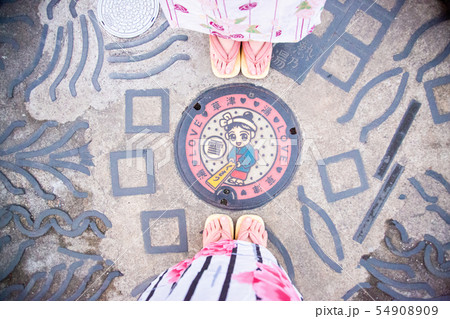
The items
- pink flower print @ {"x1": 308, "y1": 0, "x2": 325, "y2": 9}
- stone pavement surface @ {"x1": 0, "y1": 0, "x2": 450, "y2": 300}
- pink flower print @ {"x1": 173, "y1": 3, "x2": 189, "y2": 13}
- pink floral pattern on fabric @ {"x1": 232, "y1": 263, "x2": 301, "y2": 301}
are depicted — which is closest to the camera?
pink floral pattern on fabric @ {"x1": 232, "y1": 263, "x2": 301, "y2": 301}

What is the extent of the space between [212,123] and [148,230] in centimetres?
87

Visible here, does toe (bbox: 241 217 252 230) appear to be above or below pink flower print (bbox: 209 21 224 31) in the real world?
below

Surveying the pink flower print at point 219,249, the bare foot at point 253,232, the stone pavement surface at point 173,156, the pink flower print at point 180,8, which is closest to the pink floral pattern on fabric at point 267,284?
the pink flower print at point 219,249

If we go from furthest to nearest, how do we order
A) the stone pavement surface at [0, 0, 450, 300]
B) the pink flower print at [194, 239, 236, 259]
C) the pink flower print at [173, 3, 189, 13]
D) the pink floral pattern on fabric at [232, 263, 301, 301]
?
the stone pavement surface at [0, 0, 450, 300]
the pink flower print at [194, 239, 236, 259]
the pink flower print at [173, 3, 189, 13]
the pink floral pattern on fabric at [232, 263, 301, 301]

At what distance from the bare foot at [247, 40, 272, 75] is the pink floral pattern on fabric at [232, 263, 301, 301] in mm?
1252

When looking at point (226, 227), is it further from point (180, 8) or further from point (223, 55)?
point (180, 8)

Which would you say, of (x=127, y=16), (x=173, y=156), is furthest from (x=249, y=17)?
(x=127, y=16)

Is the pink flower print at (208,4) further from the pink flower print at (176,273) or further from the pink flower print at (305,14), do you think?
the pink flower print at (176,273)

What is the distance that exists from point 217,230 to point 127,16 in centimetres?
160

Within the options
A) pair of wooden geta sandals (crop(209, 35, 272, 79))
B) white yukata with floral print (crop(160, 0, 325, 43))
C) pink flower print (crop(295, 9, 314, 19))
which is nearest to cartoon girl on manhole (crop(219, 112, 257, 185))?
pair of wooden geta sandals (crop(209, 35, 272, 79))

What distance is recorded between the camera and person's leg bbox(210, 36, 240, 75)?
1768 mm

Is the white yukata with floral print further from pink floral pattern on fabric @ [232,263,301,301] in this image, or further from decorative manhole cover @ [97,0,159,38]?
pink floral pattern on fabric @ [232,263,301,301]

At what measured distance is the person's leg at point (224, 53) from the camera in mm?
1768

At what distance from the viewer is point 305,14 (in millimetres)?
1218
